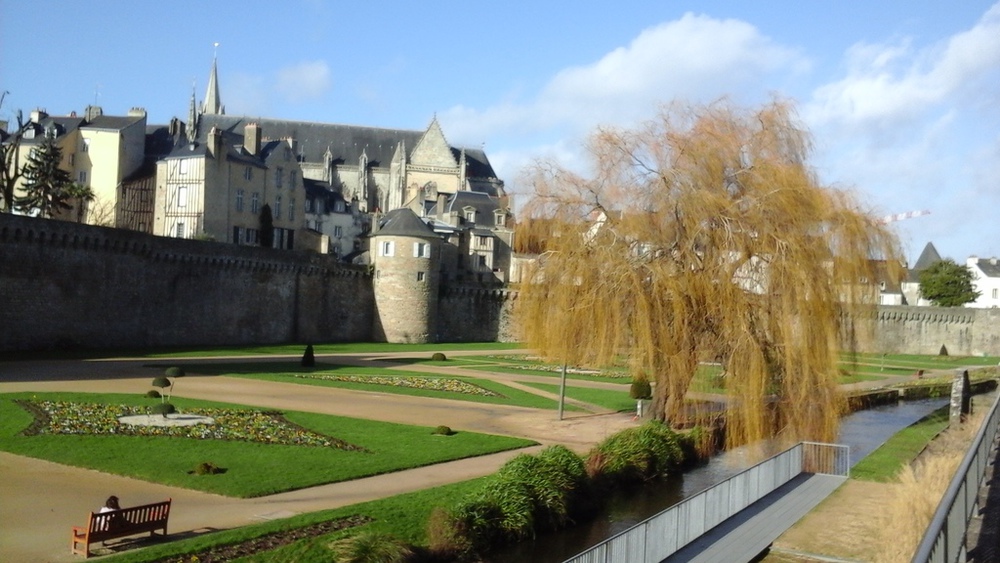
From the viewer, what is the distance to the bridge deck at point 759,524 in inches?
517

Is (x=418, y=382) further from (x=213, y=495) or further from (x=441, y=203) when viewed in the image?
(x=441, y=203)

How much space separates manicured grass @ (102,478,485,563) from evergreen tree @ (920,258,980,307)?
78403 millimetres

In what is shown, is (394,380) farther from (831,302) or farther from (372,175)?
(372,175)

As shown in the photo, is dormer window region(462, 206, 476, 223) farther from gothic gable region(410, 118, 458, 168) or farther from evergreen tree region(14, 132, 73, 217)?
evergreen tree region(14, 132, 73, 217)

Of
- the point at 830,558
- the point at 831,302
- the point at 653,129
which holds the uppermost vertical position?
the point at 653,129

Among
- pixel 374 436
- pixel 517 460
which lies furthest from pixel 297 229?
pixel 517 460

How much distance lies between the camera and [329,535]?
12.1 meters

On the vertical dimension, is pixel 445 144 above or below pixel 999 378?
above

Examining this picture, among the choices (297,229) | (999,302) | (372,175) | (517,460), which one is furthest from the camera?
(999,302)

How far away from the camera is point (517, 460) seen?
15.4 meters

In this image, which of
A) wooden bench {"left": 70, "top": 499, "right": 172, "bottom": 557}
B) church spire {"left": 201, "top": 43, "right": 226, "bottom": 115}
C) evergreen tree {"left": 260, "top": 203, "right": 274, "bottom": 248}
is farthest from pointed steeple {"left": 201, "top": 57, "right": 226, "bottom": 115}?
wooden bench {"left": 70, "top": 499, "right": 172, "bottom": 557}

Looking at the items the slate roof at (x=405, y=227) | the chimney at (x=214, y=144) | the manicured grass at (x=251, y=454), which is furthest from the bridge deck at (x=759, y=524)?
the chimney at (x=214, y=144)

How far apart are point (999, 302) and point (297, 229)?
227 feet

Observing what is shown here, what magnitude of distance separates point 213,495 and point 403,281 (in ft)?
139
